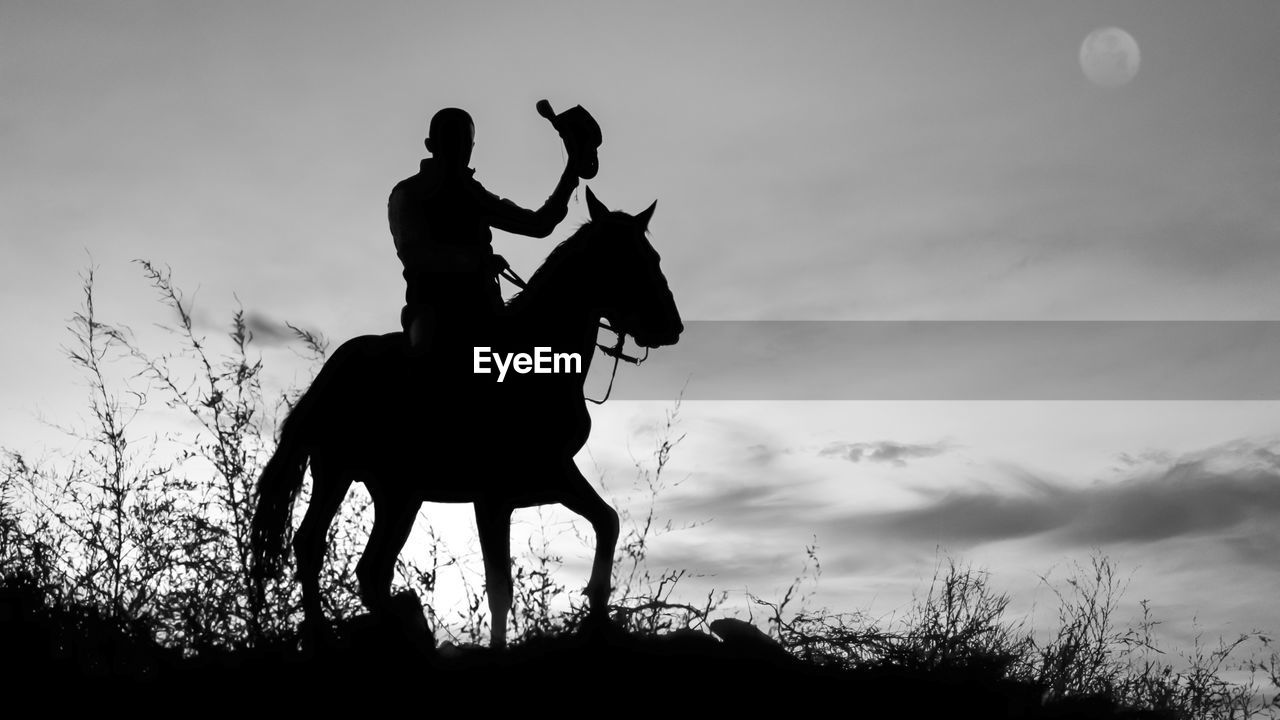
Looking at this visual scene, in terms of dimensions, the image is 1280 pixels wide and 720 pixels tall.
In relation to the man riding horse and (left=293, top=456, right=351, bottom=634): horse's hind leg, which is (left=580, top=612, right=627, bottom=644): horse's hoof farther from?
the man riding horse

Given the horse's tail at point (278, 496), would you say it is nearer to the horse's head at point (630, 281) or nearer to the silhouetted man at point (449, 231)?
the silhouetted man at point (449, 231)

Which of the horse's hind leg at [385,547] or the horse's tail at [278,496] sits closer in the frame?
the horse's hind leg at [385,547]

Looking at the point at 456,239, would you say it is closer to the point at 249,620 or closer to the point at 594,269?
the point at 594,269

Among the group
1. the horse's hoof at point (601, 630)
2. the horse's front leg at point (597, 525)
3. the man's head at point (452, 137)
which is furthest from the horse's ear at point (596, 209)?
the horse's hoof at point (601, 630)

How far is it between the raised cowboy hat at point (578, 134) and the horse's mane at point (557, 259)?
0.49 meters

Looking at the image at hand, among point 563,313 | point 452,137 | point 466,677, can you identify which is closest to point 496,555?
point 466,677

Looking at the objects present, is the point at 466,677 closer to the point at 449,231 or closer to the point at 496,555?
the point at 496,555

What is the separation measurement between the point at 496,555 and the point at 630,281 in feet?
6.60

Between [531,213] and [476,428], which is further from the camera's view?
[531,213]

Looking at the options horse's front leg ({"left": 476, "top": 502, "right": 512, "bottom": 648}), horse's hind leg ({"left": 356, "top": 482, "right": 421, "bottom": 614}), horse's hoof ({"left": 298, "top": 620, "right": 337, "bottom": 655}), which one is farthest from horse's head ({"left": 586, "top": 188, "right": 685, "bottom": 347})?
horse's hoof ({"left": 298, "top": 620, "right": 337, "bottom": 655})

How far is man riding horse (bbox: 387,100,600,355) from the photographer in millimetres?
6629

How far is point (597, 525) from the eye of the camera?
629 cm

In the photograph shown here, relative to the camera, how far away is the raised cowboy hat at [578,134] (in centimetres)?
709

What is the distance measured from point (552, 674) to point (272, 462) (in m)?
2.82
